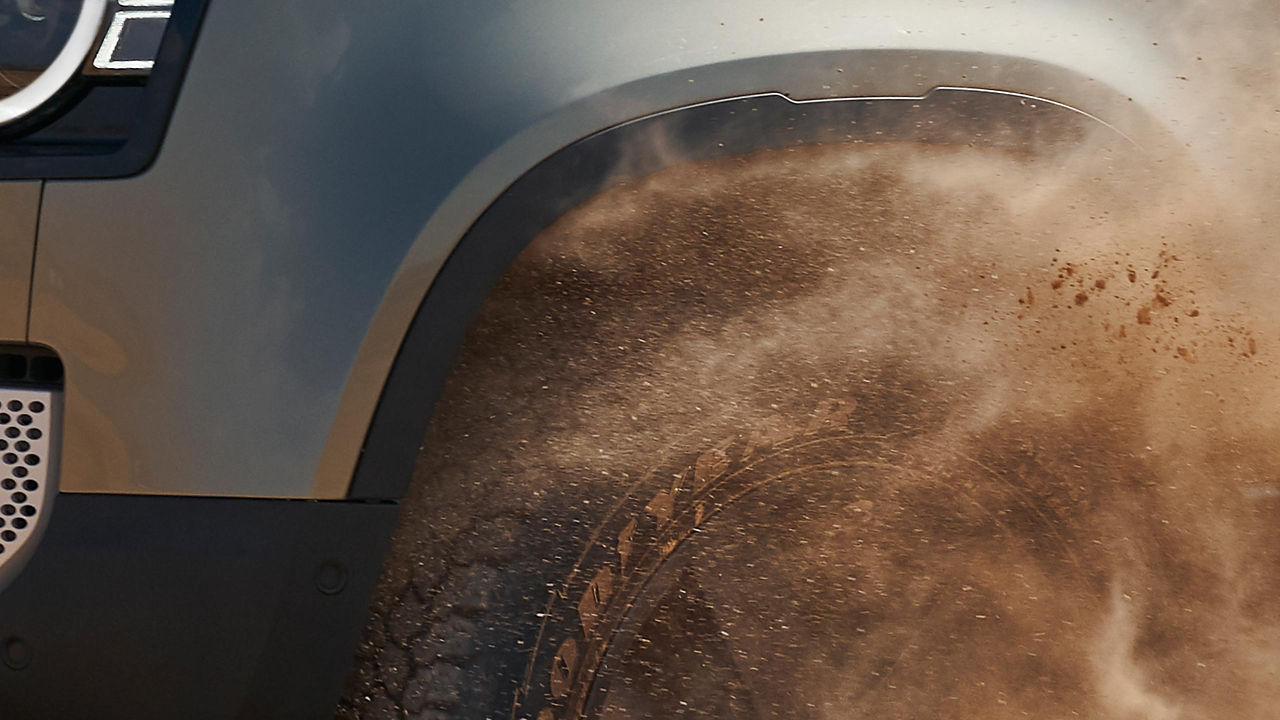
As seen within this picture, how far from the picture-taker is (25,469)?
3.78 ft

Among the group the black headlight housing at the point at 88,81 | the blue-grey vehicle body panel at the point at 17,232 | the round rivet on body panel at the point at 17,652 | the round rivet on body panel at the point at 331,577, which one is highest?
the black headlight housing at the point at 88,81

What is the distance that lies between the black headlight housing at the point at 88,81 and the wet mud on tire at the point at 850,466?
561mm

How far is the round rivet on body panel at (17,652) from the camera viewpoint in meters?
1.13

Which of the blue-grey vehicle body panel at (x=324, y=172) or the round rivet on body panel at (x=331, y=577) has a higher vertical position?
the blue-grey vehicle body panel at (x=324, y=172)

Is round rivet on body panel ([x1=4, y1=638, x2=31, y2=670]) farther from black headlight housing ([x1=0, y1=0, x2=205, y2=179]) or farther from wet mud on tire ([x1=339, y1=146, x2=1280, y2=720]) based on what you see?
black headlight housing ([x1=0, y1=0, x2=205, y2=179])

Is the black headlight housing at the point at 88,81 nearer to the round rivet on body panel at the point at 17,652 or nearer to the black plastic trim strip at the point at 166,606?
the black plastic trim strip at the point at 166,606

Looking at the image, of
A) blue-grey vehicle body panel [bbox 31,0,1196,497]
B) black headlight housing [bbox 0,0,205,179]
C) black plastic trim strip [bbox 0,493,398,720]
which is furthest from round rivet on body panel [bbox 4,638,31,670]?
black headlight housing [bbox 0,0,205,179]

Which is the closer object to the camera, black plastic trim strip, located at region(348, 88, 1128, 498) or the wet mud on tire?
black plastic trim strip, located at region(348, 88, 1128, 498)

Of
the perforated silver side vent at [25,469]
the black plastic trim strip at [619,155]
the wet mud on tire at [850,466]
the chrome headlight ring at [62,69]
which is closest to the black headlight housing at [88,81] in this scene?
the chrome headlight ring at [62,69]

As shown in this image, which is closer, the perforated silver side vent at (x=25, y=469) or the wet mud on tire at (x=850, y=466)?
the perforated silver side vent at (x=25, y=469)

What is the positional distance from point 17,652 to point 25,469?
10.3 inches

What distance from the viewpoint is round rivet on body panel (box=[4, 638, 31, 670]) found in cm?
113

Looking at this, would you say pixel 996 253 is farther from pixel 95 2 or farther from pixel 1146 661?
pixel 95 2

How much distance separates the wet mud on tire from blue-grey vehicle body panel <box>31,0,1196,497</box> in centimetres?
20
